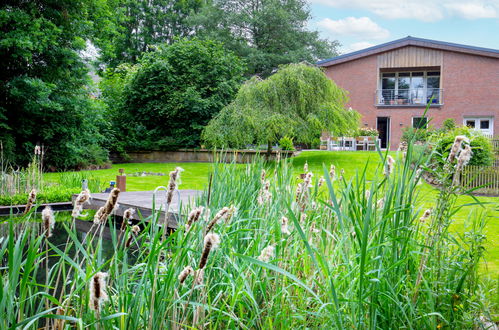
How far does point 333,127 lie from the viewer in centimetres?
1399

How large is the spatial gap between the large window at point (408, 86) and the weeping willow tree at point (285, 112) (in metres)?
9.16

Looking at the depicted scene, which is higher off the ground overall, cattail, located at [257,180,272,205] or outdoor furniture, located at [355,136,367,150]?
outdoor furniture, located at [355,136,367,150]

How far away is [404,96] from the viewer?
74.8 ft

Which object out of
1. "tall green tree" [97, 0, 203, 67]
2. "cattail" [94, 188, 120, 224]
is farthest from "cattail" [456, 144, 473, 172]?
"tall green tree" [97, 0, 203, 67]

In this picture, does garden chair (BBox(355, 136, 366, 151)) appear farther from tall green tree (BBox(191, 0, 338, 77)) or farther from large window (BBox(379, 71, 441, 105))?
tall green tree (BBox(191, 0, 338, 77))

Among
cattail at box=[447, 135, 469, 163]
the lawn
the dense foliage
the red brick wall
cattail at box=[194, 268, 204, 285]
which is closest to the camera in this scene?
cattail at box=[194, 268, 204, 285]

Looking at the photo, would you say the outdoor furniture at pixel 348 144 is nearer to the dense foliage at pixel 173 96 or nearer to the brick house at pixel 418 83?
the brick house at pixel 418 83

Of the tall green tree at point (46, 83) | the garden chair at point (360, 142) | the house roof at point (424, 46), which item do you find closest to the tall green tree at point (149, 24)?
the house roof at point (424, 46)

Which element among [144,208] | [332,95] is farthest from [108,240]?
[332,95]

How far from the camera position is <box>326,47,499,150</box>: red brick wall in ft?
68.3

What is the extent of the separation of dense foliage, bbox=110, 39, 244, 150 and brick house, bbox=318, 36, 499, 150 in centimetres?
700

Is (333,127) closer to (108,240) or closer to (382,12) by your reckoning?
(108,240)

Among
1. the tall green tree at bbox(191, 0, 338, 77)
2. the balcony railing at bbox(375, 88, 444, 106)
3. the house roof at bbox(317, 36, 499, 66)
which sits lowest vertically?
the balcony railing at bbox(375, 88, 444, 106)

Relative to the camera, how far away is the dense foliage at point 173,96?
18.2 meters
